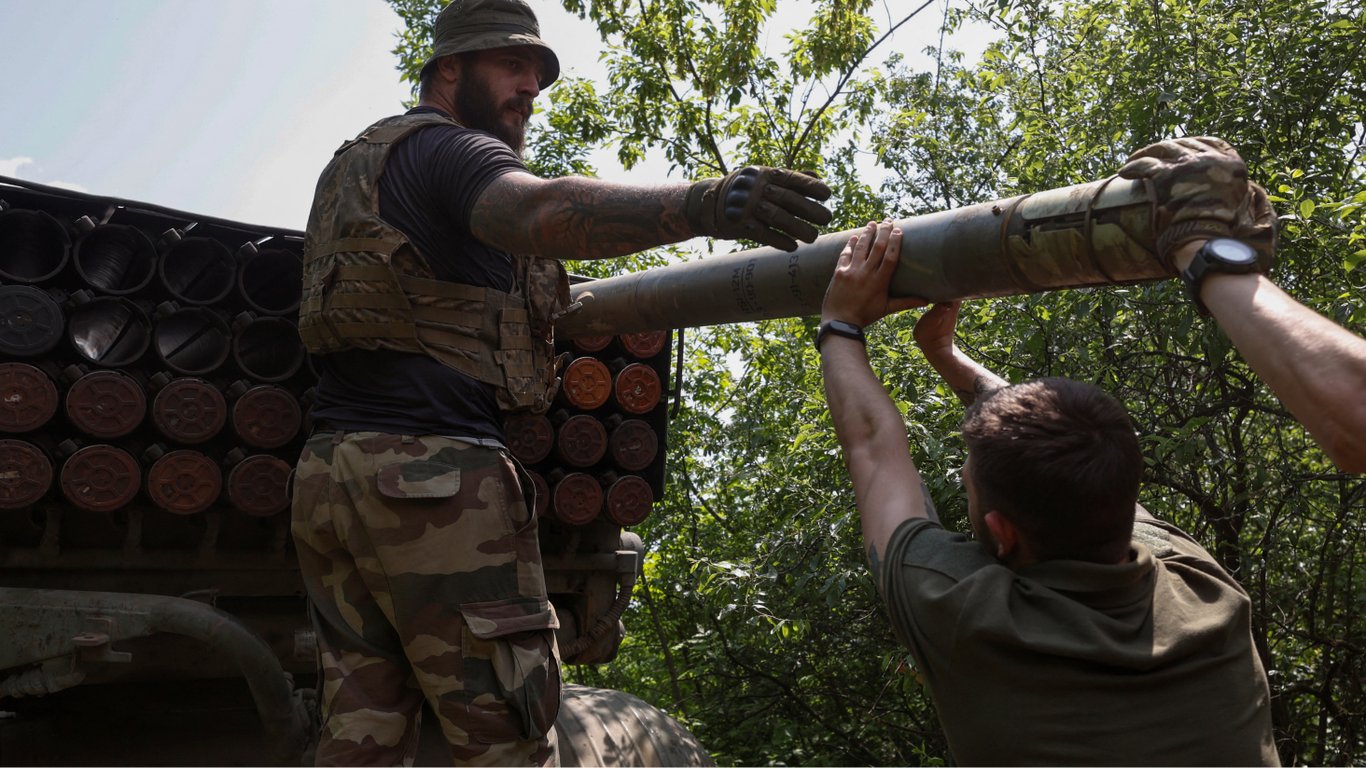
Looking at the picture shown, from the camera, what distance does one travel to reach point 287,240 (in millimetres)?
4211

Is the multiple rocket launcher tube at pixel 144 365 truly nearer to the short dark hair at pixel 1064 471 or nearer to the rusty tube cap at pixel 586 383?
the rusty tube cap at pixel 586 383

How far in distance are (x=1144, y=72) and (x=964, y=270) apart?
13.0 feet

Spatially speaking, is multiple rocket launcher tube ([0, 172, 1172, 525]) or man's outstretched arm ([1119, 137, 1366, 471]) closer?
man's outstretched arm ([1119, 137, 1366, 471])

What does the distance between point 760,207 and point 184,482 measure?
2265mm

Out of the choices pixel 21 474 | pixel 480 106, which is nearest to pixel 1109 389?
pixel 480 106

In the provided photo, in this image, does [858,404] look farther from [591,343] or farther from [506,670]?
[591,343]

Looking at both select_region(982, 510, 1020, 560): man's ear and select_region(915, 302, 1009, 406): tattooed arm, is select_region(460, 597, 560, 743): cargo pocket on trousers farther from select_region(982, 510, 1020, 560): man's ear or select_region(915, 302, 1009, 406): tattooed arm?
select_region(982, 510, 1020, 560): man's ear

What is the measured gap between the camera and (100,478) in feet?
12.4

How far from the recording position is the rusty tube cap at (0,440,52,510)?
3631mm

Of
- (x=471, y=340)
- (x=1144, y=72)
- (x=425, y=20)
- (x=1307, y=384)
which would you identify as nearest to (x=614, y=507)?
(x=471, y=340)

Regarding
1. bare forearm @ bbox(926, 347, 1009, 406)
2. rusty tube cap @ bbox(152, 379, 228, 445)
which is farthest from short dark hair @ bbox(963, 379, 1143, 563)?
rusty tube cap @ bbox(152, 379, 228, 445)

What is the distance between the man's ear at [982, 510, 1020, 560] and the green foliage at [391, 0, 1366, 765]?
2.74 meters

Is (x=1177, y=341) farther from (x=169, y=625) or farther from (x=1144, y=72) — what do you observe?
(x=169, y=625)

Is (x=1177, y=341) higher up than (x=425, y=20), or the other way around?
(x=425, y=20)
